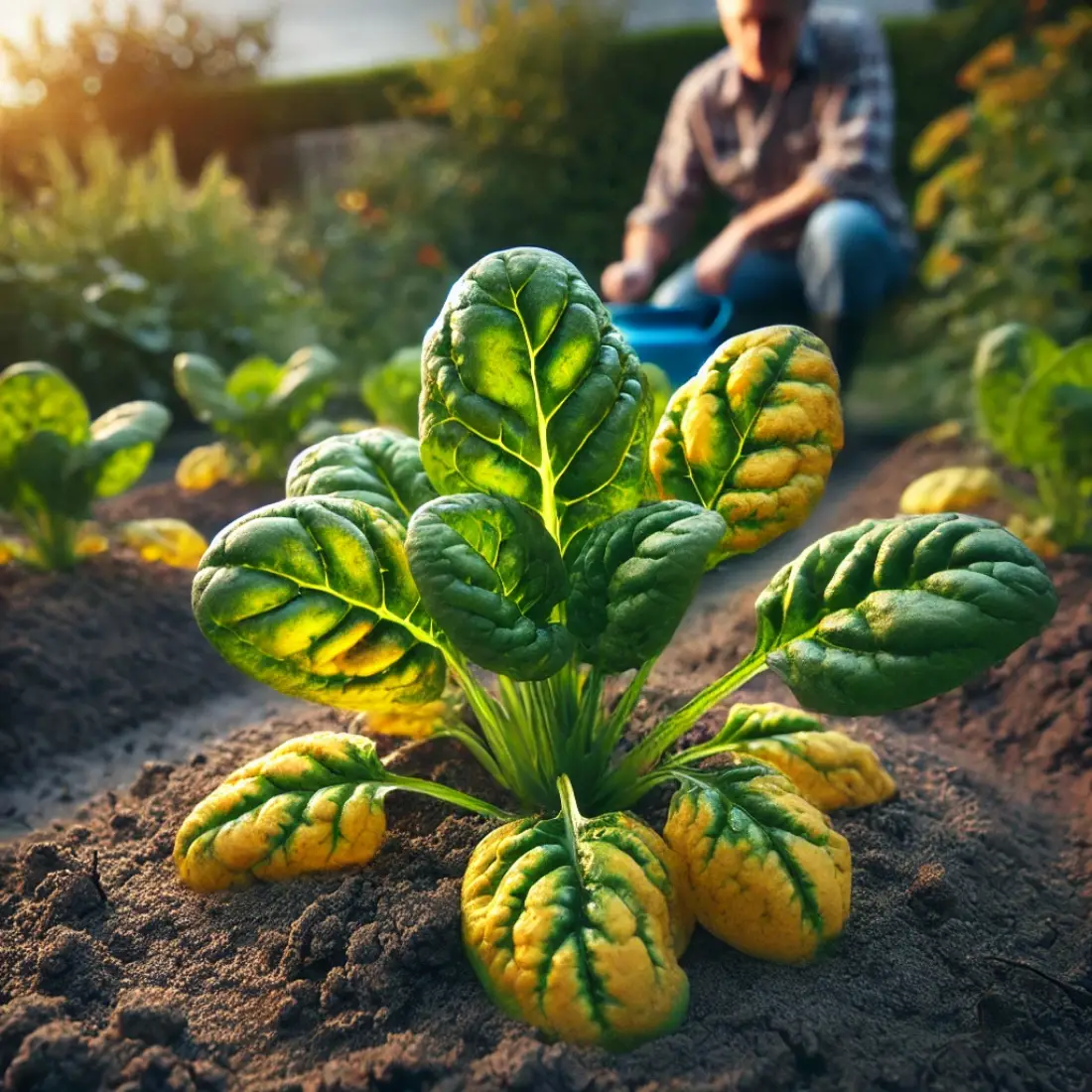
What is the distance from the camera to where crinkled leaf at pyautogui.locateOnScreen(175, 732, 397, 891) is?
1.49m

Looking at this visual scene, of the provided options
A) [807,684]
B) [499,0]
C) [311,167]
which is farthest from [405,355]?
[311,167]

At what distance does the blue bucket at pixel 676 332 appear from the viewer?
3.14 metres

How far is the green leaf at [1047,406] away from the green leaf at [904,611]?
5.22ft

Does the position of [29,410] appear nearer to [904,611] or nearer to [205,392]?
[205,392]

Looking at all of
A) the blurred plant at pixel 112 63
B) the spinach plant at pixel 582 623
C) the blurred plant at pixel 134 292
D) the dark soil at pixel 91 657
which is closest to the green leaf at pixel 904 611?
the spinach plant at pixel 582 623

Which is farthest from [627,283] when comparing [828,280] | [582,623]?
[582,623]

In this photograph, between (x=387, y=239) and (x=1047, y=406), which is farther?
(x=387, y=239)

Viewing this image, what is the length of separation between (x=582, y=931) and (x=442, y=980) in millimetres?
252

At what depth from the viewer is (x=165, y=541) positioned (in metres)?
3.32

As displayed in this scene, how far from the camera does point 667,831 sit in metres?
1.44

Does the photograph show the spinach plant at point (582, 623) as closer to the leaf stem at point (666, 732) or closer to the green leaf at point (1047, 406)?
the leaf stem at point (666, 732)

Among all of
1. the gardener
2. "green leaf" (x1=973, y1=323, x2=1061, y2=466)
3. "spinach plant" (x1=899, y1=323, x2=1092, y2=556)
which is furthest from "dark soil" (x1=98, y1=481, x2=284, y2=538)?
"green leaf" (x1=973, y1=323, x2=1061, y2=466)

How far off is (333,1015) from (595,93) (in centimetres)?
813

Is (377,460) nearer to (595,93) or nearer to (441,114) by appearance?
(595,93)
